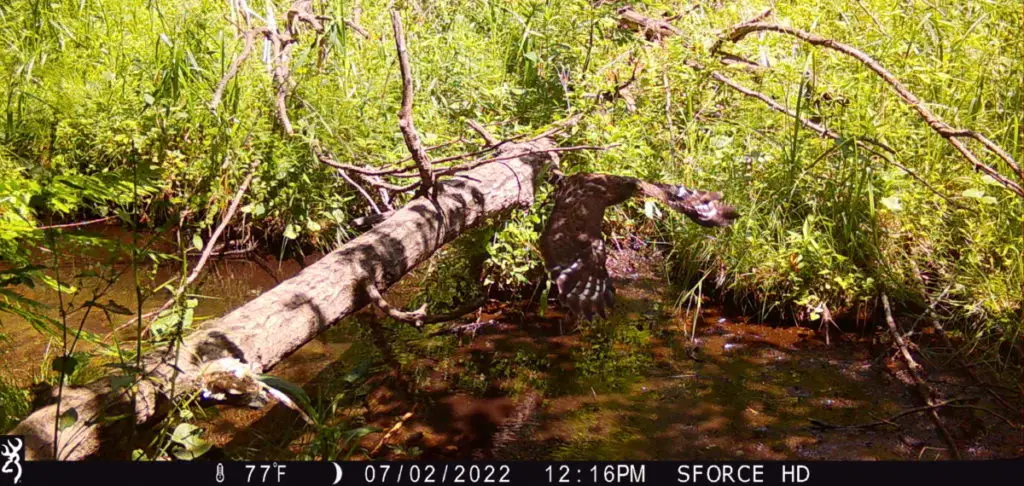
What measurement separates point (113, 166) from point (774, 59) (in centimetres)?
375

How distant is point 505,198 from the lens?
3.87 metres

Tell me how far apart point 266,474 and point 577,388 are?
59.1 inches

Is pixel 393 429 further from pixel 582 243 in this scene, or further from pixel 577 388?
pixel 582 243

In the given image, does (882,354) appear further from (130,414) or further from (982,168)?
(130,414)

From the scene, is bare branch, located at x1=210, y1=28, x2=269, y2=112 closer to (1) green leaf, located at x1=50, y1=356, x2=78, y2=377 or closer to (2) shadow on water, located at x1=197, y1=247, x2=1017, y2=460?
(2) shadow on water, located at x1=197, y1=247, x2=1017, y2=460

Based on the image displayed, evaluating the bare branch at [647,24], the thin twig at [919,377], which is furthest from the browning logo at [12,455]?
the bare branch at [647,24]

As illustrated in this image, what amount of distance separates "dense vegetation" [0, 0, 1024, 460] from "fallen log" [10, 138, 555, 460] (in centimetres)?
34

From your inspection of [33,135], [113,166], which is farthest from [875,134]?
[33,135]

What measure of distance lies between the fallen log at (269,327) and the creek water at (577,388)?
21 centimetres

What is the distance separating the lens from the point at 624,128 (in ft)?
15.1

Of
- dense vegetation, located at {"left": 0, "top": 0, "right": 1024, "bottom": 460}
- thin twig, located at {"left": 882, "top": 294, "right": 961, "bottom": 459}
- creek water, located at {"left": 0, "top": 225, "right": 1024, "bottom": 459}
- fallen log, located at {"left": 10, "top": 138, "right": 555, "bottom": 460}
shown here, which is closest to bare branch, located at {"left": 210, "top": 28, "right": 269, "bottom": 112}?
dense vegetation, located at {"left": 0, "top": 0, "right": 1024, "bottom": 460}

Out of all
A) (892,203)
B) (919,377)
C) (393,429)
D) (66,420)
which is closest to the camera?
(66,420)

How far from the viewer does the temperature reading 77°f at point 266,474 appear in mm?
2338

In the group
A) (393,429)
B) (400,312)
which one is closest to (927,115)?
(400,312)
